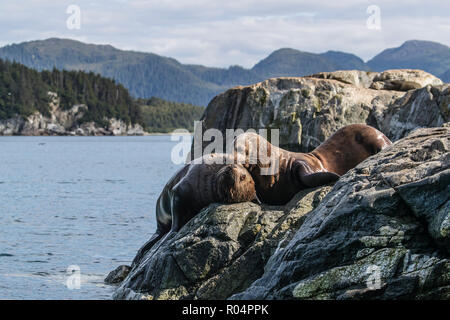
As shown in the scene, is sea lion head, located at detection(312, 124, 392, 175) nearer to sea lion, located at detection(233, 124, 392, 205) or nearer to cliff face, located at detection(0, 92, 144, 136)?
sea lion, located at detection(233, 124, 392, 205)

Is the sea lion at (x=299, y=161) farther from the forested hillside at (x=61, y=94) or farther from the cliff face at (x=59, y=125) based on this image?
the cliff face at (x=59, y=125)

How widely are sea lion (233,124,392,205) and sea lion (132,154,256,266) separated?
33 cm

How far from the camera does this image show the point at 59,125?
180875mm

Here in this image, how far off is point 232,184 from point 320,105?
404 inches

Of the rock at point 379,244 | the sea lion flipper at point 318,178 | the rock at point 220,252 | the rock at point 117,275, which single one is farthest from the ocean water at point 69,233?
the rock at point 379,244

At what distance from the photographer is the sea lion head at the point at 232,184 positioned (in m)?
8.38

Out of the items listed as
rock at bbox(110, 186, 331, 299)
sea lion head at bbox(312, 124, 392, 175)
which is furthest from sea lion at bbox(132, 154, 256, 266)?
sea lion head at bbox(312, 124, 392, 175)

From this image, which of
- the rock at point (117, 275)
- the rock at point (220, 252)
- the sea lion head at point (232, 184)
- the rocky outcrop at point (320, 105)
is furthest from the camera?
the rocky outcrop at point (320, 105)

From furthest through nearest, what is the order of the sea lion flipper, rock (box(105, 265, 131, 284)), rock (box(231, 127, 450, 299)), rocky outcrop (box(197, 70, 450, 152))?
rocky outcrop (box(197, 70, 450, 152)) < rock (box(105, 265, 131, 284)) < the sea lion flipper < rock (box(231, 127, 450, 299))

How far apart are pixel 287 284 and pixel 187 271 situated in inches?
67.6

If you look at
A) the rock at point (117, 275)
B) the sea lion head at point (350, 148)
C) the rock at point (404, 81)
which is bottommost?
the rock at point (117, 275)

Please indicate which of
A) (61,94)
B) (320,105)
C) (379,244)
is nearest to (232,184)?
(379,244)

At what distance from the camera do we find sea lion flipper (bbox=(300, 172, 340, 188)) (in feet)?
28.2

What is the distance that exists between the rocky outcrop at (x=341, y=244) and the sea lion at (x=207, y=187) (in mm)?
326
